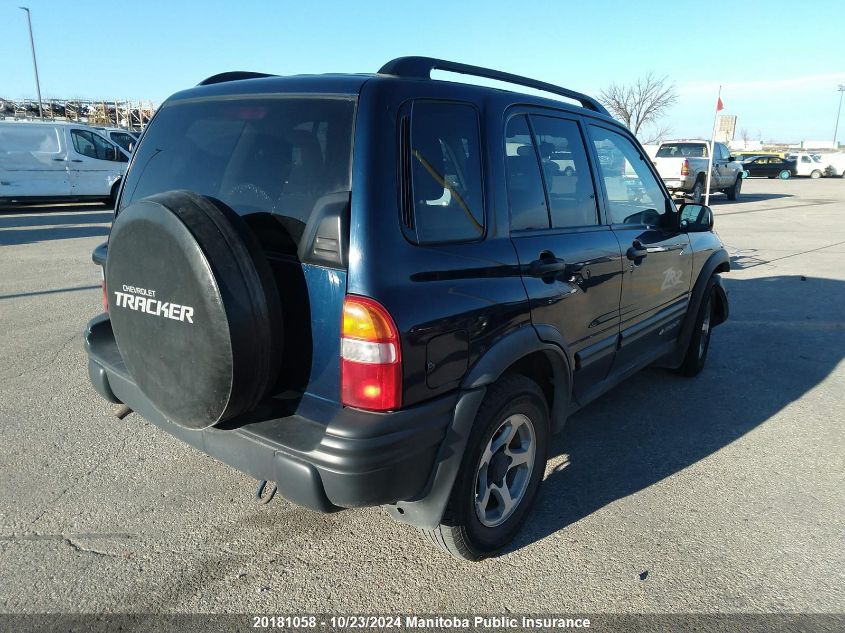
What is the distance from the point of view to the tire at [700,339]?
475cm

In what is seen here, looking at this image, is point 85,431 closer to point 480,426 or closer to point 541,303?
point 480,426

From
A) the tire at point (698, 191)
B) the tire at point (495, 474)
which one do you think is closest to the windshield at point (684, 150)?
the tire at point (698, 191)

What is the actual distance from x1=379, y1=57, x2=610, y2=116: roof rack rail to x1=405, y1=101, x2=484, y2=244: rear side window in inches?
7.0

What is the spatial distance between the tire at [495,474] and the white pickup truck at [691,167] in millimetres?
15689

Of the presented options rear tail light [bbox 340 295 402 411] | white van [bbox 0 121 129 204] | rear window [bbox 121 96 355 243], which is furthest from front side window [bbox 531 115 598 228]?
white van [bbox 0 121 129 204]

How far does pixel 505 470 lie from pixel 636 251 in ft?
5.24

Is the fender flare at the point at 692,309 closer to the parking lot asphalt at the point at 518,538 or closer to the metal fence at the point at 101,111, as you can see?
the parking lot asphalt at the point at 518,538

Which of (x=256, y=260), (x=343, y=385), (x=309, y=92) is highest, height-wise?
(x=309, y=92)

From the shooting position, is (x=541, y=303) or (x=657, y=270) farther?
(x=657, y=270)

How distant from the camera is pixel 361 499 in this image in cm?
209

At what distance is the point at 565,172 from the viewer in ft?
10.3

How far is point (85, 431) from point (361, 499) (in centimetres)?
245

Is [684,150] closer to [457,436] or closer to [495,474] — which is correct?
[495,474]

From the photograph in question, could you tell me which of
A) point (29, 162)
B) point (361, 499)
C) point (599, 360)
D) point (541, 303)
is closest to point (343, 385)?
point (361, 499)
